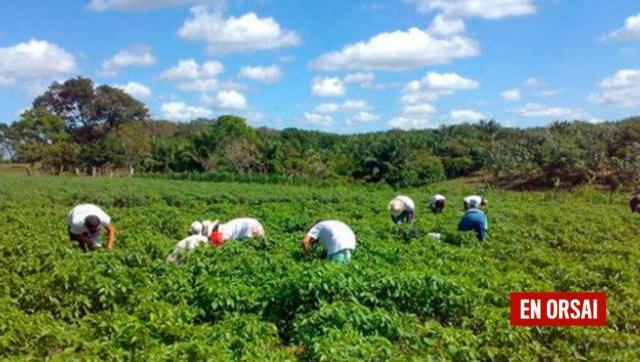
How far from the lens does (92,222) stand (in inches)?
398

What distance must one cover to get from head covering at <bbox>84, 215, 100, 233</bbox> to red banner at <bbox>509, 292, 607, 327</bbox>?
257 inches

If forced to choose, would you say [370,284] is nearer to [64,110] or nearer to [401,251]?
[401,251]

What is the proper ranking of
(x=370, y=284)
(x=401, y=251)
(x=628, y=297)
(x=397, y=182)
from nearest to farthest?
(x=370, y=284), (x=628, y=297), (x=401, y=251), (x=397, y=182)

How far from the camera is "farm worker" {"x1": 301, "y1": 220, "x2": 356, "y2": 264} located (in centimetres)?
926

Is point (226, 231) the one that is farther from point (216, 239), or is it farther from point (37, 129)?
point (37, 129)

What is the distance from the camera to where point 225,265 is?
335 inches

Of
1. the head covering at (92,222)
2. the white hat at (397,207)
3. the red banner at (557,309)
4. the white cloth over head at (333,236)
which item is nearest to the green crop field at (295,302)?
the red banner at (557,309)

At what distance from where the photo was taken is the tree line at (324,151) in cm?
4206

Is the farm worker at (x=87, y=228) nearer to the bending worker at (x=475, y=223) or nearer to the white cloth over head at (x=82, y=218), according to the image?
the white cloth over head at (x=82, y=218)

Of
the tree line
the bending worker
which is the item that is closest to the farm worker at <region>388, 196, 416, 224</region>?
the bending worker

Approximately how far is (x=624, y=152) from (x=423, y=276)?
37881mm

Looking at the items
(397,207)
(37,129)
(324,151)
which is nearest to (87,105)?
(37,129)

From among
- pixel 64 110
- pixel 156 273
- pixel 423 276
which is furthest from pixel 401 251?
pixel 64 110

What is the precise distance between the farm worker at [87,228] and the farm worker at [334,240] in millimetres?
3444
